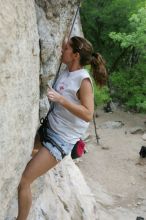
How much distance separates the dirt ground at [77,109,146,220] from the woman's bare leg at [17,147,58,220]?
6213 mm

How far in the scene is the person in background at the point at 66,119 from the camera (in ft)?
16.3

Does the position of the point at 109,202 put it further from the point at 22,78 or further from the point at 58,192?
the point at 22,78

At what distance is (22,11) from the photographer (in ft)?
15.4

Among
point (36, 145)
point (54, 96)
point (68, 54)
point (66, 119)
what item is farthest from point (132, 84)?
point (54, 96)

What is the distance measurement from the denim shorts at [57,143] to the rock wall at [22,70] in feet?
0.83

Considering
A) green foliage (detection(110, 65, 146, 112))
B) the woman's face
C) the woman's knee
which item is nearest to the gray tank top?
the woman's face

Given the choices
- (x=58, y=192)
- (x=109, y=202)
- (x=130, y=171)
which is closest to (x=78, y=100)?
(x=58, y=192)

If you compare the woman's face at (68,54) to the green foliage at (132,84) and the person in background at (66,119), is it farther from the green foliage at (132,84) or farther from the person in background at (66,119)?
the green foliage at (132,84)

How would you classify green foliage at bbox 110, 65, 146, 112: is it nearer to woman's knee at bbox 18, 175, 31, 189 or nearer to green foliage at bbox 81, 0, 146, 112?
green foliage at bbox 81, 0, 146, 112

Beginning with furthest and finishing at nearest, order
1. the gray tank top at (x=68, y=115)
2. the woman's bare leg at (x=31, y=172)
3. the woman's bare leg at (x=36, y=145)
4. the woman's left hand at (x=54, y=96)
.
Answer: the woman's bare leg at (x=36, y=145) → the woman's bare leg at (x=31, y=172) → the gray tank top at (x=68, y=115) → the woman's left hand at (x=54, y=96)

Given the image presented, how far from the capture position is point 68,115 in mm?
5043

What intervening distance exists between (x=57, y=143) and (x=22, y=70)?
100cm

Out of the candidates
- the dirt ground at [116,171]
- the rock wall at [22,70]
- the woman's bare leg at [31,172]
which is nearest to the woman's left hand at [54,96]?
the rock wall at [22,70]

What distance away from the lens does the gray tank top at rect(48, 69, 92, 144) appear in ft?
16.2
